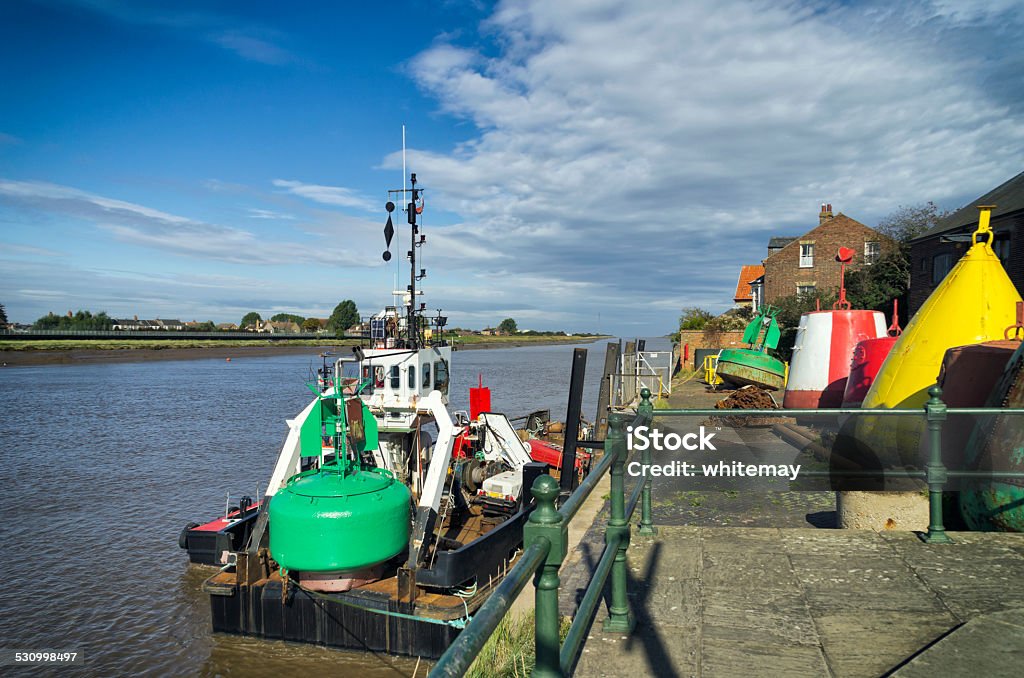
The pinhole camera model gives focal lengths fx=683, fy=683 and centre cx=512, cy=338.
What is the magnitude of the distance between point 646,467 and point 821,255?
42389mm

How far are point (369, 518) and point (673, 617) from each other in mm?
6404

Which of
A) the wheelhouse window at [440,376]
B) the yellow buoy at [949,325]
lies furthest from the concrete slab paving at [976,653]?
the wheelhouse window at [440,376]

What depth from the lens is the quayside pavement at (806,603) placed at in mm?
3783

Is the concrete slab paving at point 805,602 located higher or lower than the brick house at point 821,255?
lower

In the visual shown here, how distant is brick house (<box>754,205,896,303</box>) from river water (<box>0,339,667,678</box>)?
51.4 feet

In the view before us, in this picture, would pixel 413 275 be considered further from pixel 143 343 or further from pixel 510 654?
pixel 143 343

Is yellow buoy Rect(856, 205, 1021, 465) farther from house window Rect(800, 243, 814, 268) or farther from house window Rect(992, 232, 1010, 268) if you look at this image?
house window Rect(800, 243, 814, 268)

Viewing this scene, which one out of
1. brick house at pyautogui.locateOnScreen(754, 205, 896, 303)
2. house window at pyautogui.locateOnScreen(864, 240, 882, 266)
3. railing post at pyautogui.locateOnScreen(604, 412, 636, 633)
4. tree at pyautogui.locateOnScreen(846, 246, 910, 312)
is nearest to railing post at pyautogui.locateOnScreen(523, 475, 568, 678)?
railing post at pyautogui.locateOnScreen(604, 412, 636, 633)

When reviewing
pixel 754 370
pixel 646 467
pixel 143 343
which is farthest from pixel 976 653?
pixel 143 343

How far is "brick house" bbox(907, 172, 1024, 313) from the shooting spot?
2403 centimetres

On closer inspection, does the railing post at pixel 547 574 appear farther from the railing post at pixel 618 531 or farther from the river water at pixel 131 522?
the river water at pixel 131 522

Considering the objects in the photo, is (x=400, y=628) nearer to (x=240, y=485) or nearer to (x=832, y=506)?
(x=832, y=506)

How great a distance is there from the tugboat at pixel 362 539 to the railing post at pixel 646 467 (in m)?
5.20

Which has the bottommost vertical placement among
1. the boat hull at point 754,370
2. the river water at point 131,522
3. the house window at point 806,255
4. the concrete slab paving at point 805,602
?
the river water at point 131,522
